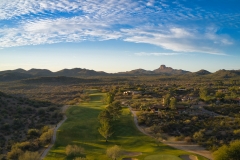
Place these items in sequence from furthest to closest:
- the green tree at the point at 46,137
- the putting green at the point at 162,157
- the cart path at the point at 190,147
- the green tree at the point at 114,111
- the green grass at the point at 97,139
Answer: the green tree at the point at 114,111 < the green tree at the point at 46,137 < the cart path at the point at 190,147 < the green grass at the point at 97,139 < the putting green at the point at 162,157

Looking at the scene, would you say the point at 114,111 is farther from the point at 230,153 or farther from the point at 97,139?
the point at 230,153

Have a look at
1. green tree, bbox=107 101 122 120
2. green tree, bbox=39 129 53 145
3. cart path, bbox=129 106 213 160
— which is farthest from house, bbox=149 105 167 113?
green tree, bbox=39 129 53 145

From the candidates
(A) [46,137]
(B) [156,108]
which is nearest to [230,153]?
(A) [46,137]

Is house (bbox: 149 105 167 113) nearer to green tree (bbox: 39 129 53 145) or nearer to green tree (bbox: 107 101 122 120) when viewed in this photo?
green tree (bbox: 107 101 122 120)

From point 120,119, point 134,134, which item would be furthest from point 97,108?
point 134,134

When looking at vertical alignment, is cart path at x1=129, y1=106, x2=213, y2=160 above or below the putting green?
below

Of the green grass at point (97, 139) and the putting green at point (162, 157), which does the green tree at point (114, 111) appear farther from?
the putting green at point (162, 157)

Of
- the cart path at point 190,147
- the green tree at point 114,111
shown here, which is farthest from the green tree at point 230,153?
the green tree at point 114,111

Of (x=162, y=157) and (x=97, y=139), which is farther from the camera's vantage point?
(x=97, y=139)
